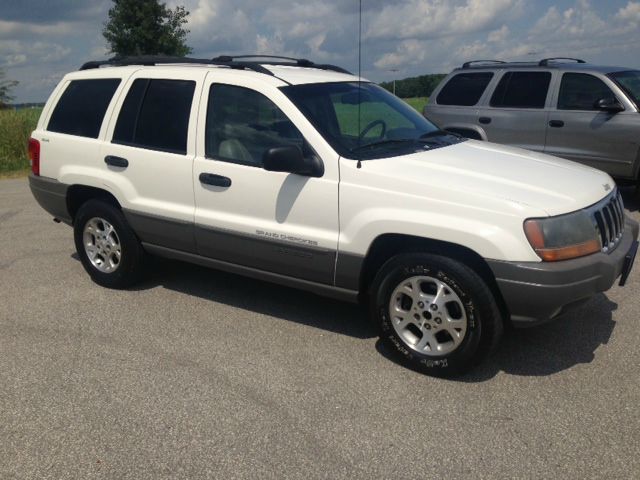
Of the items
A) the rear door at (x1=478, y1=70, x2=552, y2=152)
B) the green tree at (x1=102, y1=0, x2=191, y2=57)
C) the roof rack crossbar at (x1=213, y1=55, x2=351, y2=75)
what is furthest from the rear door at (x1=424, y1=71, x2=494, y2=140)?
the green tree at (x1=102, y1=0, x2=191, y2=57)

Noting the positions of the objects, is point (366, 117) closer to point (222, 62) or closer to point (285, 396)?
point (222, 62)

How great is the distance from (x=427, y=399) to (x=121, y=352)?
2.09 metres

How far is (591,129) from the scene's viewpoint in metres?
8.30

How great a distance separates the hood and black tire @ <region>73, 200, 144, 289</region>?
7.54 ft

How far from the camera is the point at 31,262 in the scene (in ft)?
21.2

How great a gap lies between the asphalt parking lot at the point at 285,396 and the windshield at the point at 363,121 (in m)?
1.36

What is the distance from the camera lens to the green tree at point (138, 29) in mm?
50906

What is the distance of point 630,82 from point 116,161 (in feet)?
22.5

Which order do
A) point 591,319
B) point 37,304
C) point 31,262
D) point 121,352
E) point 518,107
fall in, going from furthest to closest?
point 518,107, point 31,262, point 37,304, point 591,319, point 121,352

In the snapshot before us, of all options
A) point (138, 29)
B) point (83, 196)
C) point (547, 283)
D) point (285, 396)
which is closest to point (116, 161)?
point (83, 196)

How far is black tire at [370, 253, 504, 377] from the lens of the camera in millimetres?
3650

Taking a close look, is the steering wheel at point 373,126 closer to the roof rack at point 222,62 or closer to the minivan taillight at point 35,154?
the roof rack at point 222,62

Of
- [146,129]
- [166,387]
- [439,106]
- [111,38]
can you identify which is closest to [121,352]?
[166,387]

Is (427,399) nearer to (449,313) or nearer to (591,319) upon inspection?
(449,313)
